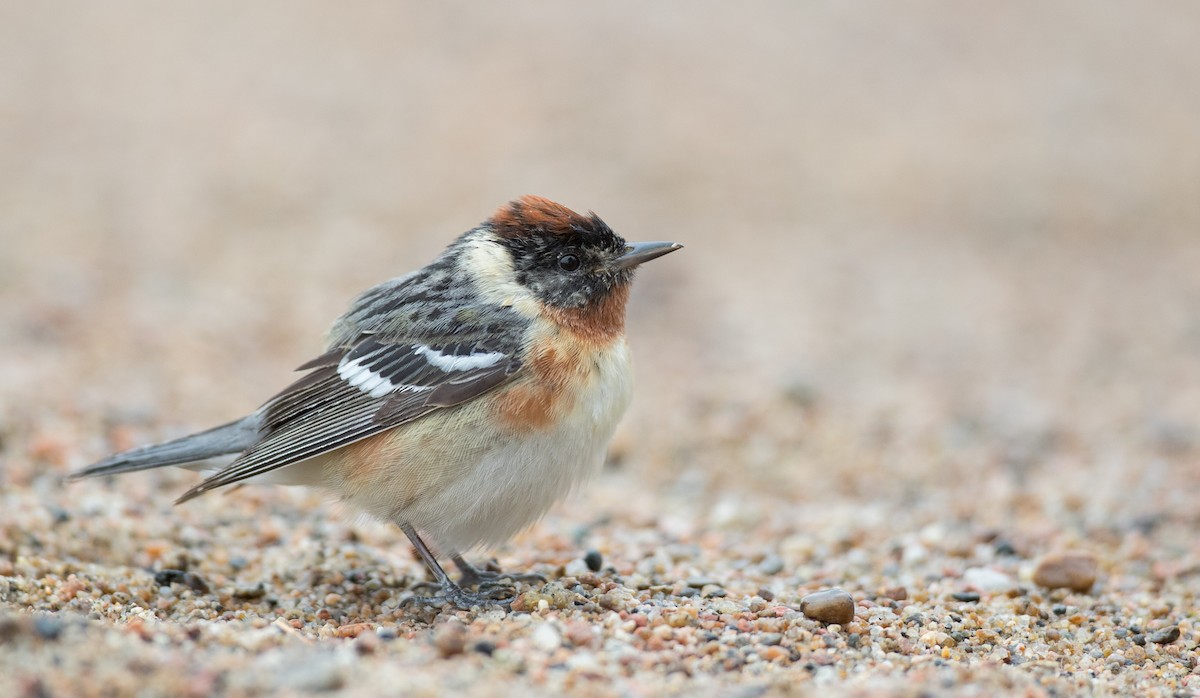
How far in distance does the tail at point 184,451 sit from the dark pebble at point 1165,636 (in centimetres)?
428

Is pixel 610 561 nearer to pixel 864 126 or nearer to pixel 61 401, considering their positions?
pixel 61 401

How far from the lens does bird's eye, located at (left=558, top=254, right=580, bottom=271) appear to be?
5949 millimetres

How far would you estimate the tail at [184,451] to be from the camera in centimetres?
589

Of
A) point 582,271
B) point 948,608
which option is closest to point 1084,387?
point 948,608

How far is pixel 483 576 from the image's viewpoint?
6023 mm

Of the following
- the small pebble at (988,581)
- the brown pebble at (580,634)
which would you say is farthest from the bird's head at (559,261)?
the small pebble at (988,581)

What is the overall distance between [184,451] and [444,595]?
1.53 m

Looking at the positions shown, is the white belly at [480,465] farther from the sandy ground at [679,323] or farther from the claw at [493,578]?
the sandy ground at [679,323]

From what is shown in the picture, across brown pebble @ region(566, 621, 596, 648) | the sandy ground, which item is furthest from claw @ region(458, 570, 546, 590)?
brown pebble @ region(566, 621, 596, 648)

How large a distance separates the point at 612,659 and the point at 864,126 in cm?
1274

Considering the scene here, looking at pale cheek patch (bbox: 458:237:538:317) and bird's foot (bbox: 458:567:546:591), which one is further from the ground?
pale cheek patch (bbox: 458:237:538:317)

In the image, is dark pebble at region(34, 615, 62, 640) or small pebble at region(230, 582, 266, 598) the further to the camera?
small pebble at region(230, 582, 266, 598)

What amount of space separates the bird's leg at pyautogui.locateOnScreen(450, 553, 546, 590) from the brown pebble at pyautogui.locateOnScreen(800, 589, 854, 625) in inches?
52.7

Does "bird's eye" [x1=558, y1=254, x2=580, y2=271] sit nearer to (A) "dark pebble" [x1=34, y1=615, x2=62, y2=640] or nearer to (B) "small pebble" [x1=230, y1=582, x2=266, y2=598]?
(B) "small pebble" [x1=230, y1=582, x2=266, y2=598]
